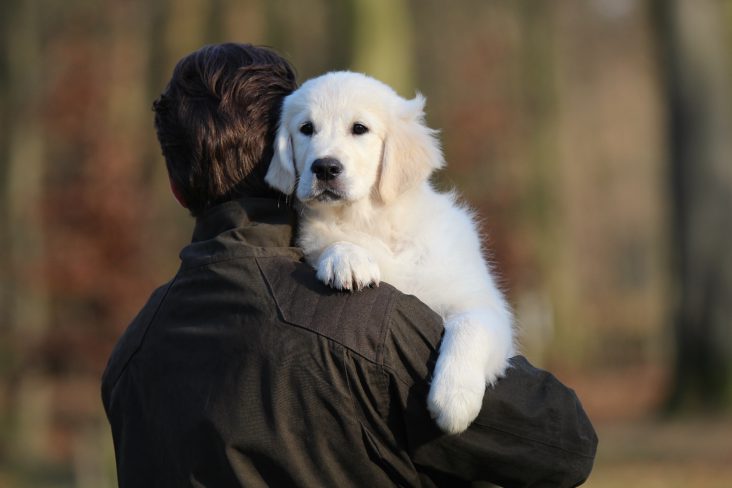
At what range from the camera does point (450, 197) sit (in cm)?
379

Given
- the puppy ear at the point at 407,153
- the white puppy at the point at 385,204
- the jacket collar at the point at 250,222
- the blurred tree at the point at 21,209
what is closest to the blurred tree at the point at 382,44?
the blurred tree at the point at 21,209

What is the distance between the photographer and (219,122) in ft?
9.64

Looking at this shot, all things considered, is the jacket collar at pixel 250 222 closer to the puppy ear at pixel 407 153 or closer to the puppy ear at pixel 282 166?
the puppy ear at pixel 282 166

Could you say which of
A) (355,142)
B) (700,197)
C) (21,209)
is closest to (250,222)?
(355,142)

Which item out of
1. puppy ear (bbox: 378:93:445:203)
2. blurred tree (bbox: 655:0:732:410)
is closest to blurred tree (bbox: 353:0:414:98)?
blurred tree (bbox: 655:0:732:410)

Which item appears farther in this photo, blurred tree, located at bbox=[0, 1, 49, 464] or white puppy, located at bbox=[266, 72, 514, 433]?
blurred tree, located at bbox=[0, 1, 49, 464]

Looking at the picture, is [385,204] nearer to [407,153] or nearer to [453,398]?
[407,153]

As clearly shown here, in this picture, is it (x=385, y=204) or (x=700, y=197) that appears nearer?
(x=385, y=204)

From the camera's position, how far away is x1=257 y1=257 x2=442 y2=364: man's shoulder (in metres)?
2.57

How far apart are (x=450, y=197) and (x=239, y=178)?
1.01m

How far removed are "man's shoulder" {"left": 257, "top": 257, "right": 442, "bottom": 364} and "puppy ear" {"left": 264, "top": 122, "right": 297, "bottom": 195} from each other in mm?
432

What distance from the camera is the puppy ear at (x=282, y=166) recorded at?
3082 millimetres

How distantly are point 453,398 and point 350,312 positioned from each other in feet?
1.07

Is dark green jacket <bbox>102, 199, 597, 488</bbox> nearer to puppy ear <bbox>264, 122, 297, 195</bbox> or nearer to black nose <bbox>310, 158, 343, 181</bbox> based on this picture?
puppy ear <bbox>264, 122, 297, 195</bbox>
